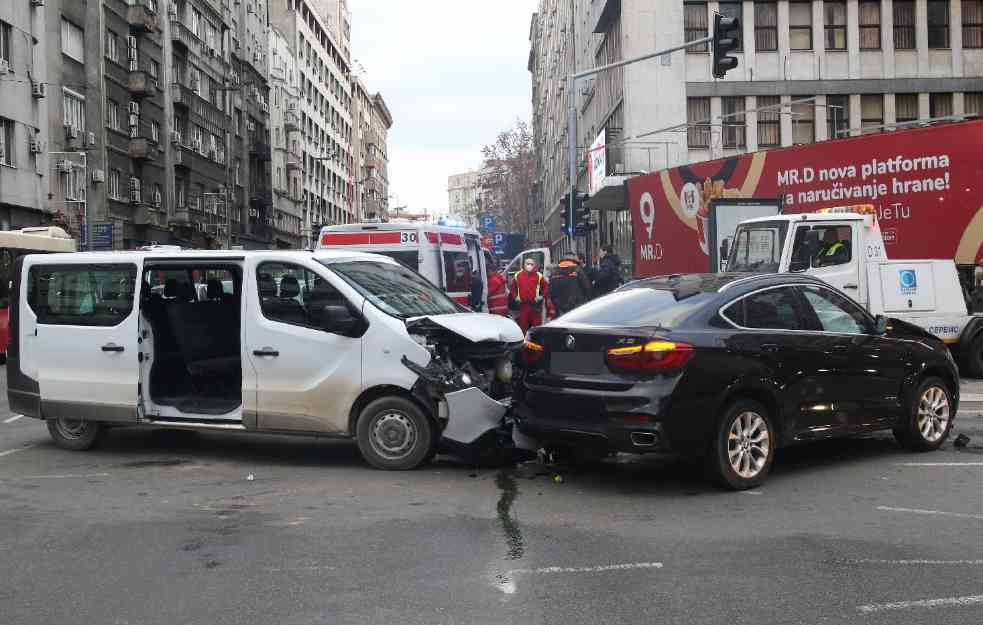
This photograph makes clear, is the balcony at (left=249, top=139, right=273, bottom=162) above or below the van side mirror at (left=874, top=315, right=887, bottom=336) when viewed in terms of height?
above

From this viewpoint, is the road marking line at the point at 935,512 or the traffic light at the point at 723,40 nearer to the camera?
the road marking line at the point at 935,512

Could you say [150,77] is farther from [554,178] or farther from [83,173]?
[554,178]

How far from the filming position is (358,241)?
56.7 feet

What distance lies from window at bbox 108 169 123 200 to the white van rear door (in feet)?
115

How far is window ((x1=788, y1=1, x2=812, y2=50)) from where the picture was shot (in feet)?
125

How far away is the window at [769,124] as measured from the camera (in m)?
38.2

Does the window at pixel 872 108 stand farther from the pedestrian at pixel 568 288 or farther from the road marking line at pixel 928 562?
the road marking line at pixel 928 562

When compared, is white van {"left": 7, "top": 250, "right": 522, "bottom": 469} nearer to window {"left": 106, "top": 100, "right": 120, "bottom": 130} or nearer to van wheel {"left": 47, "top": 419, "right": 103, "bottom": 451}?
van wheel {"left": 47, "top": 419, "right": 103, "bottom": 451}

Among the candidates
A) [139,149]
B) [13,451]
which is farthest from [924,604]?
[139,149]

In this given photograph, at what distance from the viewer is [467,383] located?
8.27m

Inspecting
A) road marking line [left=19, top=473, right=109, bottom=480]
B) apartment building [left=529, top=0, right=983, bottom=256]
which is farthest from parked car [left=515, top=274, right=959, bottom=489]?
apartment building [left=529, top=0, right=983, bottom=256]

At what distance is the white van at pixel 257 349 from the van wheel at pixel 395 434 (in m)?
0.01

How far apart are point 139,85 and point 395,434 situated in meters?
40.7

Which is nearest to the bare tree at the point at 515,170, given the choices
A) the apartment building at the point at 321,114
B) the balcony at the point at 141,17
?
the apartment building at the point at 321,114
